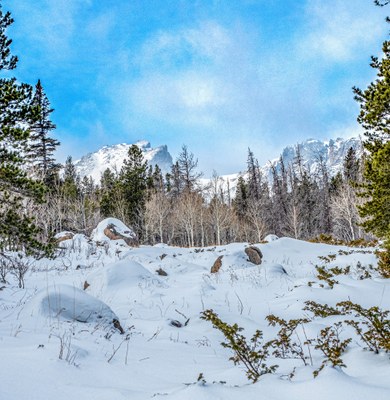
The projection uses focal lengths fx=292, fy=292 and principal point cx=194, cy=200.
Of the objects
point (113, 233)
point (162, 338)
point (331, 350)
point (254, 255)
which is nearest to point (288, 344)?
point (331, 350)

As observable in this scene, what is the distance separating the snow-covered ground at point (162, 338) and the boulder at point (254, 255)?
5.22ft

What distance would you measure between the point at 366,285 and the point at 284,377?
16.0ft

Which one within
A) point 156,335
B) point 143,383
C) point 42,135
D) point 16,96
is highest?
point 42,135

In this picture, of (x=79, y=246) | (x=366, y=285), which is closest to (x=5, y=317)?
(x=366, y=285)

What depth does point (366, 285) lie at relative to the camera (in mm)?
6055

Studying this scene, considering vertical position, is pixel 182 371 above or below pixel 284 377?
below

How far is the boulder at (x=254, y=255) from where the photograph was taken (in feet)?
36.6

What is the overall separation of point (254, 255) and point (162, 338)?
757 centimetres

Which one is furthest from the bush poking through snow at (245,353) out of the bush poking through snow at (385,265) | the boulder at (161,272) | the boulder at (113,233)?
the boulder at (113,233)

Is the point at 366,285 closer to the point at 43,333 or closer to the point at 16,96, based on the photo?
the point at 43,333

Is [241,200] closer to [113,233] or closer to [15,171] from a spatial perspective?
[113,233]

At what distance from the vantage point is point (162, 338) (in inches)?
168

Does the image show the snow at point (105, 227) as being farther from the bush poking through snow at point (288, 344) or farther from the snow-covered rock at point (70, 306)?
the bush poking through snow at point (288, 344)

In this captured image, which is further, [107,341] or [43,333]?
[107,341]
